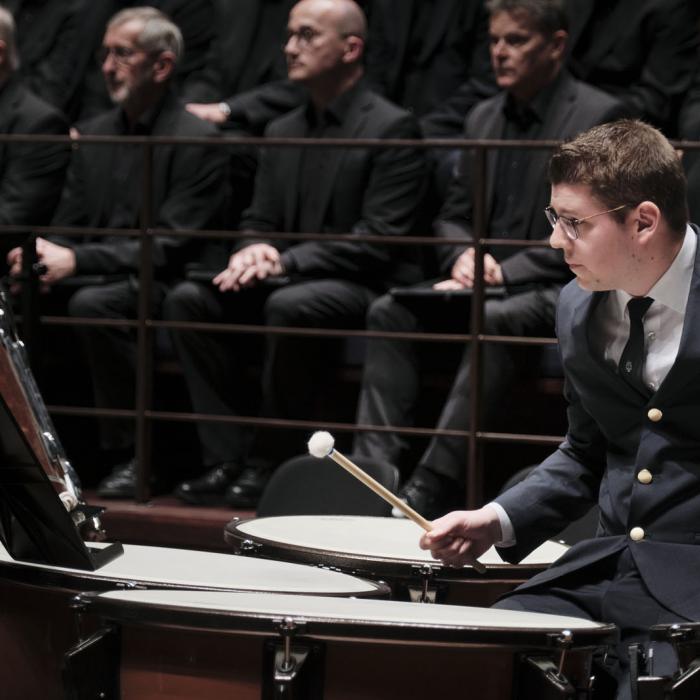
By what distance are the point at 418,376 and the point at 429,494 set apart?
36 cm

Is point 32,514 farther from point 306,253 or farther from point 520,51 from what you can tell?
point 520,51

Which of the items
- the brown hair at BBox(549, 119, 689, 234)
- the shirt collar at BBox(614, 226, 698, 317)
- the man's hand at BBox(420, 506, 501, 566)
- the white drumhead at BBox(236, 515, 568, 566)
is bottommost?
the white drumhead at BBox(236, 515, 568, 566)

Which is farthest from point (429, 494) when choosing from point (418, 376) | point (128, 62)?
point (128, 62)

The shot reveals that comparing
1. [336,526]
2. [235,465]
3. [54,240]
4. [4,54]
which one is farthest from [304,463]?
[4,54]

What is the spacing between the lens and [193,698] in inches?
66.1

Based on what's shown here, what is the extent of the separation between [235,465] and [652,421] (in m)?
2.13

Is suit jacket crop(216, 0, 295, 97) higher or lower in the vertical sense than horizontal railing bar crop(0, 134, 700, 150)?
higher

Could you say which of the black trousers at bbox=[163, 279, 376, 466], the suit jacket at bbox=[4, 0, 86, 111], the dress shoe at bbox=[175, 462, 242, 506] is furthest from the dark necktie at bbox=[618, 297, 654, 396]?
the suit jacket at bbox=[4, 0, 86, 111]

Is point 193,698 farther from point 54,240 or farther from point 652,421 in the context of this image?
point 54,240

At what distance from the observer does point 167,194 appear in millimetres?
4152

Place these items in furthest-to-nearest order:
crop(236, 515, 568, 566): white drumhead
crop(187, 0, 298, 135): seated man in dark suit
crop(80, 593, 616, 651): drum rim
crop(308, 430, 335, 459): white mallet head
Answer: crop(187, 0, 298, 135): seated man in dark suit < crop(236, 515, 568, 566): white drumhead < crop(308, 430, 335, 459): white mallet head < crop(80, 593, 616, 651): drum rim

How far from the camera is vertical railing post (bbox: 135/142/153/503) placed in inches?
149

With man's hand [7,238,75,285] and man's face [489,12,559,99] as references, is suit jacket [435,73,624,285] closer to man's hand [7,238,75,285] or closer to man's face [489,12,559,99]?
man's face [489,12,559,99]

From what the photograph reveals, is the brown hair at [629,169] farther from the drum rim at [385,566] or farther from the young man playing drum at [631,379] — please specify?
the drum rim at [385,566]
